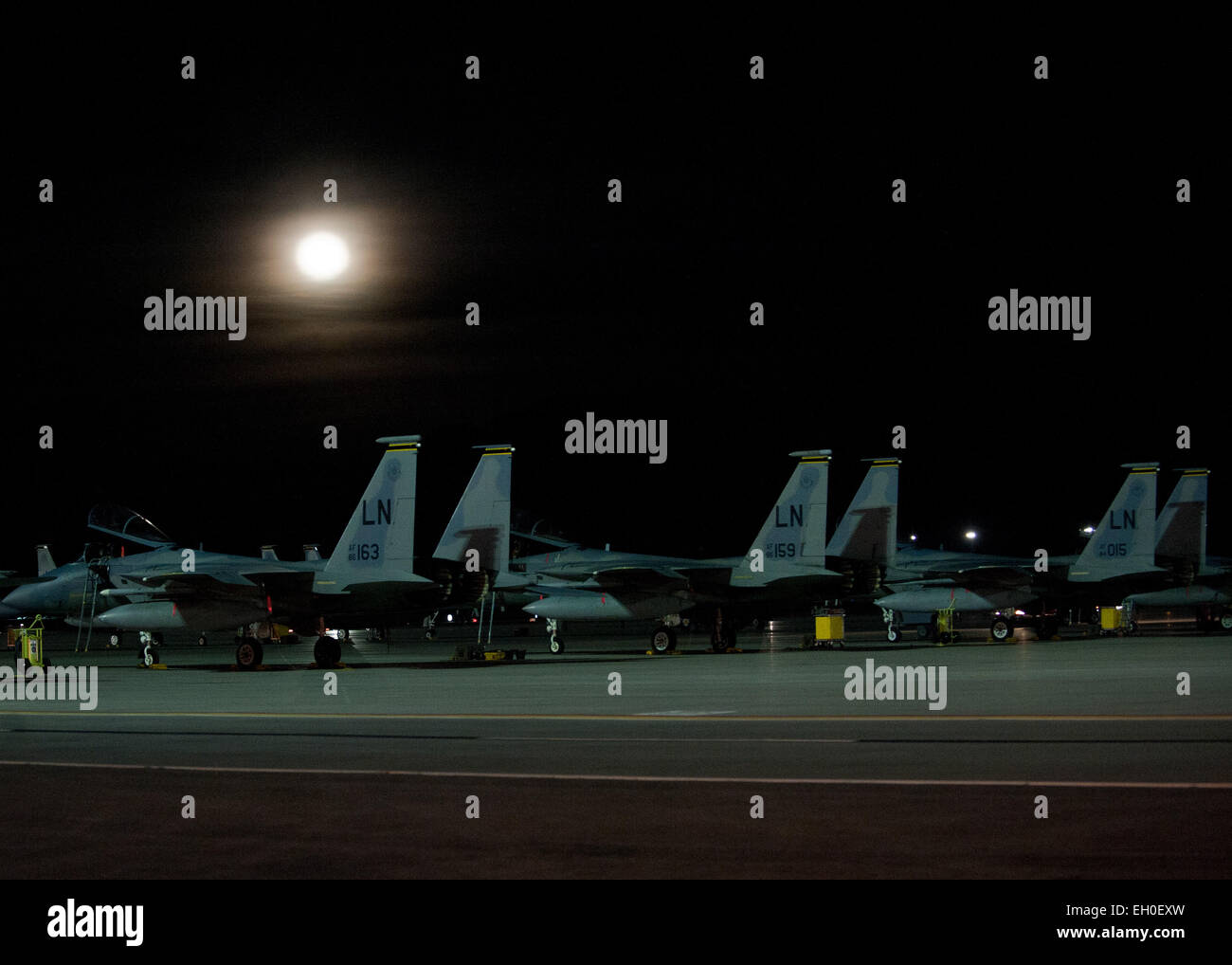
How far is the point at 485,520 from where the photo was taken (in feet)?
106

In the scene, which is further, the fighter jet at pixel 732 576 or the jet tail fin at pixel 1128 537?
the jet tail fin at pixel 1128 537

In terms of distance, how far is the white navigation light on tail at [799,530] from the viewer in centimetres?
3878

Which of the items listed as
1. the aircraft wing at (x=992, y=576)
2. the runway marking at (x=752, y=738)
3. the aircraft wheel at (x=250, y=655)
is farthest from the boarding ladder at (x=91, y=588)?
the aircraft wing at (x=992, y=576)

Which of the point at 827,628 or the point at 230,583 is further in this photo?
the point at 827,628

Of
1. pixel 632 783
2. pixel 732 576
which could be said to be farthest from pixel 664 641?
pixel 632 783

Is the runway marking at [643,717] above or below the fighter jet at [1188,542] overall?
below

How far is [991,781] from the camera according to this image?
968 cm

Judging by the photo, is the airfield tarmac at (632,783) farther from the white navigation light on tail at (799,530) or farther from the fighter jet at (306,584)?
the white navigation light on tail at (799,530)

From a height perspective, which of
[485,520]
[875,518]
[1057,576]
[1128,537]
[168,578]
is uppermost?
[875,518]

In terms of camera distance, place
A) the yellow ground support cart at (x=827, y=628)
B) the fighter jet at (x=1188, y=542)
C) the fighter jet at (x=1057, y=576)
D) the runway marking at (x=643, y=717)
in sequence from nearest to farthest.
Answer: the runway marking at (x=643, y=717) → the yellow ground support cart at (x=827, y=628) → the fighter jet at (x=1057, y=576) → the fighter jet at (x=1188, y=542)

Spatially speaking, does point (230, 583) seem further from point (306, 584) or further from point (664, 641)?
point (664, 641)

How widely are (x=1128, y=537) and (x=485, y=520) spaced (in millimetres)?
24459

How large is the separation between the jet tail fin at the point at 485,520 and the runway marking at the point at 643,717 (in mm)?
14386

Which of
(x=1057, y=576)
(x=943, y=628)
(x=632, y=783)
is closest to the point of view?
(x=632, y=783)
